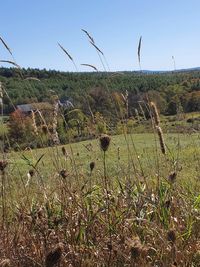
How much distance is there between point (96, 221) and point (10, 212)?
0.89 metres

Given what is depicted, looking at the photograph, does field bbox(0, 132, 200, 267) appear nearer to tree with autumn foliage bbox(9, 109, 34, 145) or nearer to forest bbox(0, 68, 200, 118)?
forest bbox(0, 68, 200, 118)

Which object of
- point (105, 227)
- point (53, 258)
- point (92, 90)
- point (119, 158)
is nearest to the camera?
point (53, 258)

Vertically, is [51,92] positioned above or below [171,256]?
above

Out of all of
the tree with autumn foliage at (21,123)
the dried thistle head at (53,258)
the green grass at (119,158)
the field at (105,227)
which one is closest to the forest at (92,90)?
the tree with autumn foliage at (21,123)

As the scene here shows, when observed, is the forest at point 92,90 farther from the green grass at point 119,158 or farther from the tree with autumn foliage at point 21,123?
the green grass at point 119,158

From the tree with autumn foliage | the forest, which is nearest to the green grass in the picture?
the tree with autumn foliage

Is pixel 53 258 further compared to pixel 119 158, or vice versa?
pixel 119 158

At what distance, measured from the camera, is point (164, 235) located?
96.4 inches

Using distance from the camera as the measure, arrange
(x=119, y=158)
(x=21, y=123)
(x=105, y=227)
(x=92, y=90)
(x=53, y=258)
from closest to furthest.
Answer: (x=53, y=258)
(x=105, y=227)
(x=119, y=158)
(x=21, y=123)
(x=92, y=90)

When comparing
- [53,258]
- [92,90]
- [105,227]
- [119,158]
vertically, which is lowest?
[105,227]

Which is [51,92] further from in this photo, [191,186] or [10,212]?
[191,186]

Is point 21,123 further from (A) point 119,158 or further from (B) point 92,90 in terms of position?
(B) point 92,90

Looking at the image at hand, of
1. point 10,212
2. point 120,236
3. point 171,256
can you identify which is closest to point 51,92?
point 10,212

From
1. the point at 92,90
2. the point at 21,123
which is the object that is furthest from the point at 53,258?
the point at 92,90
